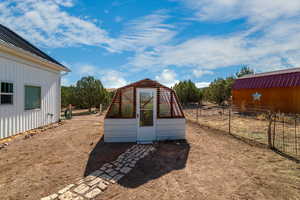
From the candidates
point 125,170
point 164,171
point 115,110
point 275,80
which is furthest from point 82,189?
point 275,80

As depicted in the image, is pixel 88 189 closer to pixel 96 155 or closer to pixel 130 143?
pixel 96 155

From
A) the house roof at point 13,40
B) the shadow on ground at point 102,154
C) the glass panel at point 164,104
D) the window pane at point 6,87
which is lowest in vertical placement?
the shadow on ground at point 102,154

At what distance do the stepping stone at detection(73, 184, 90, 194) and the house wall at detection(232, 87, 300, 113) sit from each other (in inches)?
632

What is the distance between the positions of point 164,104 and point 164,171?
296 cm

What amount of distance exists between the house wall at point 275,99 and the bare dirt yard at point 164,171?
12.1 meters

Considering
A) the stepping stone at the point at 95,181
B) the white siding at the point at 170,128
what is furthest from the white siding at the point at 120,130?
the stepping stone at the point at 95,181

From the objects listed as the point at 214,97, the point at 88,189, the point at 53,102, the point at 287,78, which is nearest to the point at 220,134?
the point at 88,189

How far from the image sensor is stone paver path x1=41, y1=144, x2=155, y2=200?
283 centimetres

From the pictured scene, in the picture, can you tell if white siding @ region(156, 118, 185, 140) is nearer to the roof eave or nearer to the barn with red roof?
the roof eave

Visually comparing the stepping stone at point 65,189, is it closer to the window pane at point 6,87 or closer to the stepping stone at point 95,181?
the stepping stone at point 95,181

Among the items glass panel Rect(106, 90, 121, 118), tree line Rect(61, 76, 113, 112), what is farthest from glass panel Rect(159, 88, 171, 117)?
tree line Rect(61, 76, 113, 112)

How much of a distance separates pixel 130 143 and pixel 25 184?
3.36m

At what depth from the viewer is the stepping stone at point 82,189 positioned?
2.95 meters

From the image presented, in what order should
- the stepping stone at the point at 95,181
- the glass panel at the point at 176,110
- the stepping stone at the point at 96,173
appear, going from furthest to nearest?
the glass panel at the point at 176,110, the stepping stone at the point at 96,173, the stepping stone at the point at 95,181
